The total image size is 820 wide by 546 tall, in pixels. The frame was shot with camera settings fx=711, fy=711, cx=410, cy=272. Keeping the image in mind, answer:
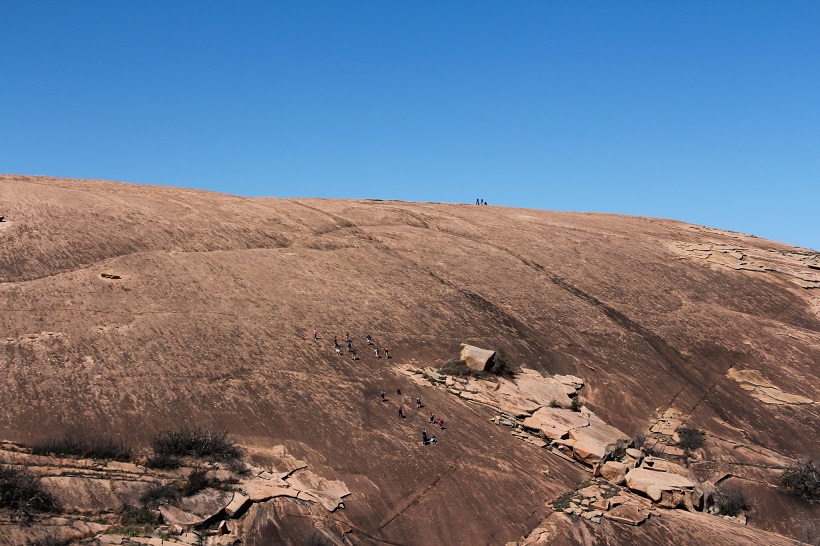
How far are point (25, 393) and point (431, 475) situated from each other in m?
13.3

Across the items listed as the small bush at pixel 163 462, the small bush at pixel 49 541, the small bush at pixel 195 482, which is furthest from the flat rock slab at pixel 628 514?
the small bush at pixel 49 541

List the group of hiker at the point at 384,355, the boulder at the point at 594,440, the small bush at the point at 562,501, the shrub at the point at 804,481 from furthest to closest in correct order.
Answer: the shrub at the point at 804,481
the boulder at the point at 594,440
the group of hiker at the point at 384,355
the small bush at the point at 562,501

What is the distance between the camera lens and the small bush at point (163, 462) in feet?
69.5

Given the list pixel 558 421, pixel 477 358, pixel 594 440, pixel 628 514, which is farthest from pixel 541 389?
pixel 628 514

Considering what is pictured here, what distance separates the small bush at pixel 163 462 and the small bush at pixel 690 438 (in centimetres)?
1989

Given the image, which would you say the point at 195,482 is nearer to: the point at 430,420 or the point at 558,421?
the point at 430,420

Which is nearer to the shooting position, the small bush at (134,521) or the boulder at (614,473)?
the small bush at (134,521)

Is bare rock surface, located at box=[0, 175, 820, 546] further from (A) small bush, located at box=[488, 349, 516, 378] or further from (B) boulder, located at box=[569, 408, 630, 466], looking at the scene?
Answer: (A) small bush, located at box=[488, 349, 516, 378]

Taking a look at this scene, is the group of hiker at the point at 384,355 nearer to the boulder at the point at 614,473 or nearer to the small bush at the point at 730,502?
the boulder at the point at 614,473

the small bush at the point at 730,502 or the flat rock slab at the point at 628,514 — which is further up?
the small bush at the point at 730,502

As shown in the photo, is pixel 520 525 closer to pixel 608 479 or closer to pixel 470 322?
pixel 608 479

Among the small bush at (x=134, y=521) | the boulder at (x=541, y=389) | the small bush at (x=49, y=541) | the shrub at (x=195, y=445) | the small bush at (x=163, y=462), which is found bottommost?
the small bush at (x=49, y=541)

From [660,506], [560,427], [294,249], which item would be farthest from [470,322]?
[660,506]

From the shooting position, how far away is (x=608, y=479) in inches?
1024
